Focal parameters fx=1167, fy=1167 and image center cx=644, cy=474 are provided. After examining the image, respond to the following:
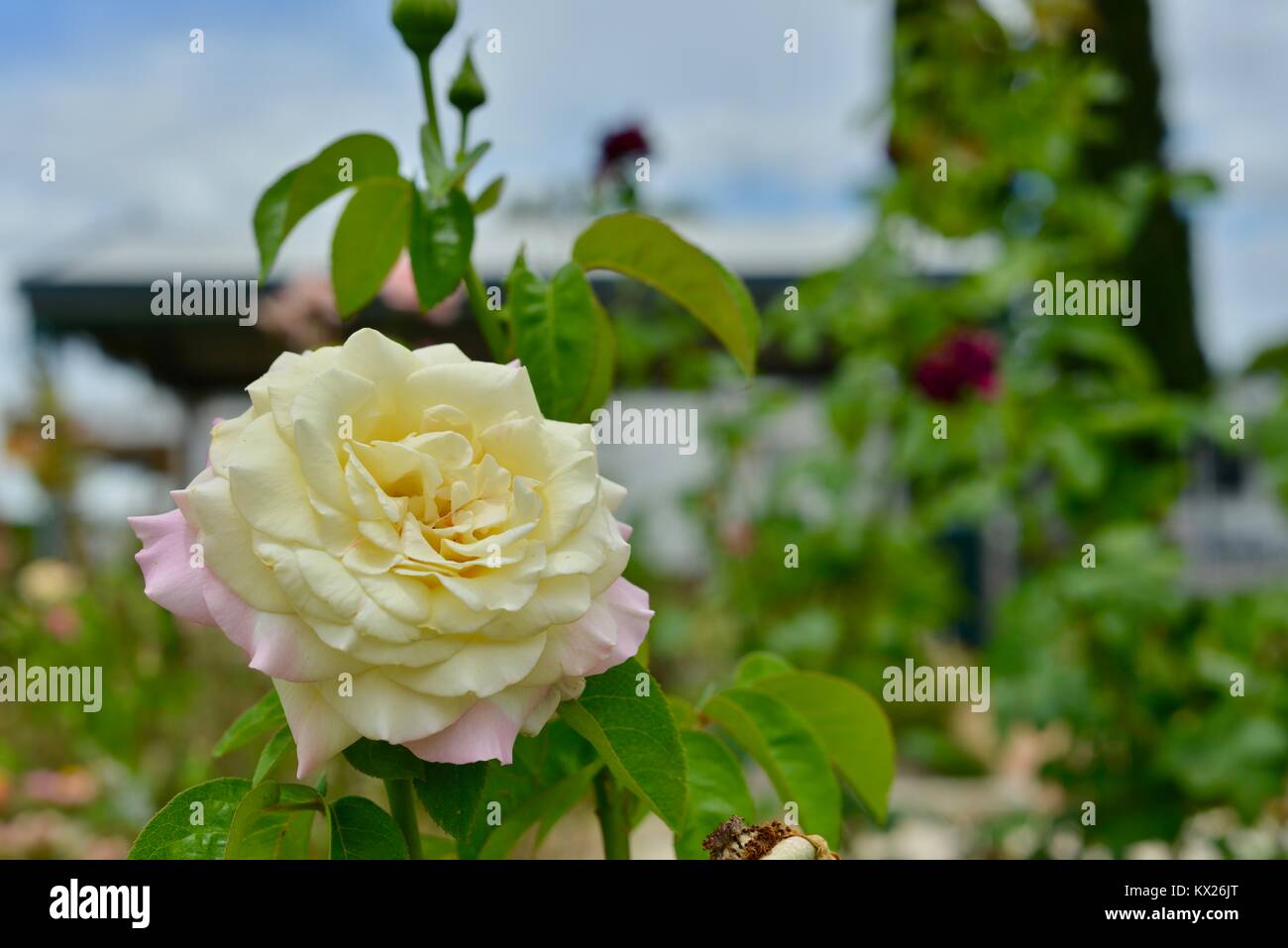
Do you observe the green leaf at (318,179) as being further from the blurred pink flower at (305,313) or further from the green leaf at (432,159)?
the blurred pink flower at (305,313)

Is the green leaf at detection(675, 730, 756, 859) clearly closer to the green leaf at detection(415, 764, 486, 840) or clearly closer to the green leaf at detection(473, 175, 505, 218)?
the green leaf at detection(415, 764, 486, 840)

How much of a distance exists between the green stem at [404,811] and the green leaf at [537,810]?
0.05m

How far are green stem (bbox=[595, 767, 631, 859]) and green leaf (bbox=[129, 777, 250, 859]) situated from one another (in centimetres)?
18

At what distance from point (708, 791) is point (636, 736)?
12cm

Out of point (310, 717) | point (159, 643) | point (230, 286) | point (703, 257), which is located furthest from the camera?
point (159, 643)

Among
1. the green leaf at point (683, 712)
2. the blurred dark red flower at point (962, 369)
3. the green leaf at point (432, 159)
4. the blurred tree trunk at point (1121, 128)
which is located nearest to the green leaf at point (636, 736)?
the green leaf at point (683, 712)

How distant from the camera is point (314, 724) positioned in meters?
0.43

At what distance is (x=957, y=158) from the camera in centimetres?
217

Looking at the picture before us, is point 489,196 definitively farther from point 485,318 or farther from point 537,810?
point 537,810

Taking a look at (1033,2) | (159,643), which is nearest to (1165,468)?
(1033,2)

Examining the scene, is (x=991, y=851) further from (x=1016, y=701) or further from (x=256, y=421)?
(x=256, y=421)

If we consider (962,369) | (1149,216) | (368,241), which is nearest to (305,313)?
(962,369)
